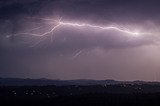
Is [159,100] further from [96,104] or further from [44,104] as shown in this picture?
[44,104]

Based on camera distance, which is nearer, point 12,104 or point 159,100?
point 159,100

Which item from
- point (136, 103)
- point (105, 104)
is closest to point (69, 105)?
point (105, 104)

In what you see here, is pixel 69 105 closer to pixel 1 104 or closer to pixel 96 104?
pixel 96 104

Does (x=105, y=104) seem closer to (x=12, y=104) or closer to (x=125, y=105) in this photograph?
(x=125, y=105)

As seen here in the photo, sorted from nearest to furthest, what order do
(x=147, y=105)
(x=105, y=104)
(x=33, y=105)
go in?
(x=147, y=105) < (x=105, y=104) < (x=33, y=105)

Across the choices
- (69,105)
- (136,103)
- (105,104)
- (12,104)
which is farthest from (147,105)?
(12,104)

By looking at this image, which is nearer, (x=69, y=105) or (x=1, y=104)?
(x=69, y=105)

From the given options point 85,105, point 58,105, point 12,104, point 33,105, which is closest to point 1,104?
point 12,104

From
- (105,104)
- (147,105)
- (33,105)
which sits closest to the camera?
(147,105)
